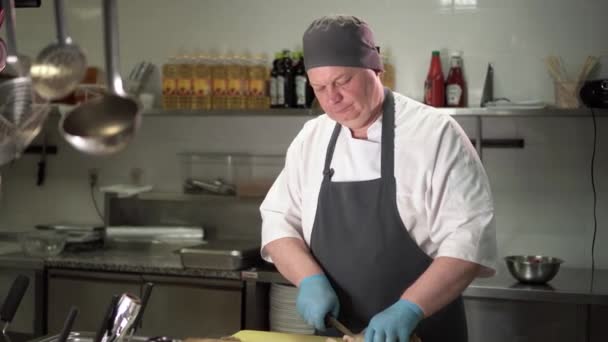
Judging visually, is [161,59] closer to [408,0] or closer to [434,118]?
[408,0]

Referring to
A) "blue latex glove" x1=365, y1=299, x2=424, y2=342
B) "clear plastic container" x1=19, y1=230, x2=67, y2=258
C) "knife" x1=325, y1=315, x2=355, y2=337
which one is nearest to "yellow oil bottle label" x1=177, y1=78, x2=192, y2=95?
"clear plastic container" x1=19, y1=230, x2=67, y2=258

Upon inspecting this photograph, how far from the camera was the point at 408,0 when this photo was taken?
13.8ft

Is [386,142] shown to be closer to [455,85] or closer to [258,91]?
[455,85]

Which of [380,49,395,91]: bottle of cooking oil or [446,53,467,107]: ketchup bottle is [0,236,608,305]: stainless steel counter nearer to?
[446,53,467,107]: ketchup bottle

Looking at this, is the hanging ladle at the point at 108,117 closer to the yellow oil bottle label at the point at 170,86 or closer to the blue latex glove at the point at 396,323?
the blue latex glove at the point at 396,323

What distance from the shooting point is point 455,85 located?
3996 millimetres

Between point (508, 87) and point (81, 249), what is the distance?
248cm

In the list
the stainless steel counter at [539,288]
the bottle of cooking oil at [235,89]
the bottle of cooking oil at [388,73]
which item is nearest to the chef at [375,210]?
the stainless steel counter at [539,288]

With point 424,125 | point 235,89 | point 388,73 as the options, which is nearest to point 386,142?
point 424,125

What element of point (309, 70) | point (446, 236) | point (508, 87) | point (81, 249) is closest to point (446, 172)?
point (446, 236)

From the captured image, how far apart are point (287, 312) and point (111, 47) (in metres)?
2.56

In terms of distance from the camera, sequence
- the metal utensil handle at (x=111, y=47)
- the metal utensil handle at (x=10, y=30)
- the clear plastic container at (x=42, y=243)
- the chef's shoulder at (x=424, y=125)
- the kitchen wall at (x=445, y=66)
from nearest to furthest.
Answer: the metal utensil handle at (x=111, y=47) < the metal utensil handle at (x=10, y=30) < the chef's shoulder at (x=424, y=125) < the kitchen wall at (x=445, y=66) < the clear plastic container at (x=42, y=243)

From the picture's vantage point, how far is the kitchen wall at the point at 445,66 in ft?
13.1

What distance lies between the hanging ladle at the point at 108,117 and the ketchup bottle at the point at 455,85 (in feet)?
9.47
